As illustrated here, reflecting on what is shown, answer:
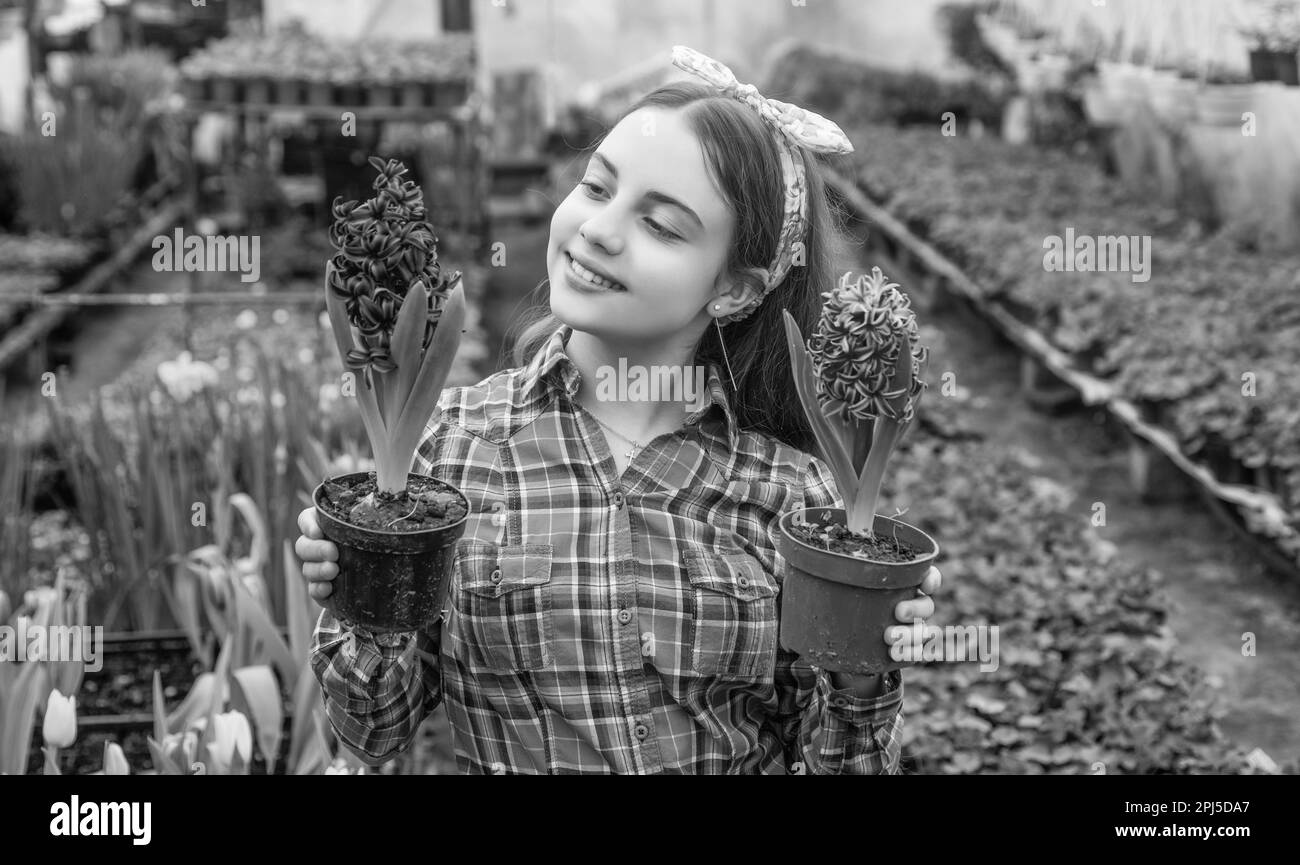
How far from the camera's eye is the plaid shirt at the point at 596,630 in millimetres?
1508

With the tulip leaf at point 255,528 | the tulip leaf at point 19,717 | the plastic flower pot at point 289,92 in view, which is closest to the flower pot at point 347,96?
the plastic flower pot at point 289,92

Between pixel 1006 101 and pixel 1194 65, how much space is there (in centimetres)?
655

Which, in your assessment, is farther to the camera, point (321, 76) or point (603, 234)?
point (321, 76)

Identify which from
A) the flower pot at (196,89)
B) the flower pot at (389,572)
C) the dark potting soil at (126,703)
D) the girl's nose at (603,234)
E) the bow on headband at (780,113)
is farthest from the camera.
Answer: the flower pot at (196,89)

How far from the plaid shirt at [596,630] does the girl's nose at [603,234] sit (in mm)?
171

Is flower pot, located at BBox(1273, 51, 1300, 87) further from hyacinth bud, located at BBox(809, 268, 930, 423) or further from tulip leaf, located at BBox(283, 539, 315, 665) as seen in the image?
hyacinth bud, located at BBox(809, 268, 930, 423)

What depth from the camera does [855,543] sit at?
1.46 meters

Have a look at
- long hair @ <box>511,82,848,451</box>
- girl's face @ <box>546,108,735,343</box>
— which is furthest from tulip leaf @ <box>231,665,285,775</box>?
girl's face @ <box>546,108,735,343</box>

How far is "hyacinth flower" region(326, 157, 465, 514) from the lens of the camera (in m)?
1.37

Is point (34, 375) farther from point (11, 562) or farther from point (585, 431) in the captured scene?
point (585, 431)

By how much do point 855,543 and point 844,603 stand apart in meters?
0.09

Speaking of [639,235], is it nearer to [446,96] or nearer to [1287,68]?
[1287,68]

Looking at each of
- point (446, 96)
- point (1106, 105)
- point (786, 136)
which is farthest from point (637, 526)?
point (1106, 105)

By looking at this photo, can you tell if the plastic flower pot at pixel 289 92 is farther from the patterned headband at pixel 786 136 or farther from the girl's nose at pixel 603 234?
the girl's nose at pixel 603 234
